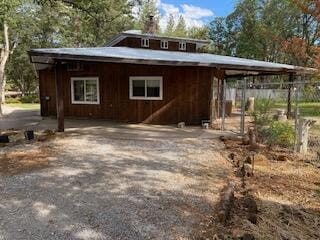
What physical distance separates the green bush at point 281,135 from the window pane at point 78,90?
30.1 feet

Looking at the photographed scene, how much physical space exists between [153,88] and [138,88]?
706mm

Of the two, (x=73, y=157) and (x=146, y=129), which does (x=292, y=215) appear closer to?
(x=73, y=157)

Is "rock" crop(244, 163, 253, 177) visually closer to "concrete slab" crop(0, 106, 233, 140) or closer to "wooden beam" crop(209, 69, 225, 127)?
"concrete slab" crop(0, 106, 233, 140)

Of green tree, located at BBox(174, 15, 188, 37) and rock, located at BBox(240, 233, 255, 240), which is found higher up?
green tree, located at BBox(174, 15, 188, 37)

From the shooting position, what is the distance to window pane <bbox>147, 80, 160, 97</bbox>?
42.3ft

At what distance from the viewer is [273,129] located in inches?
338

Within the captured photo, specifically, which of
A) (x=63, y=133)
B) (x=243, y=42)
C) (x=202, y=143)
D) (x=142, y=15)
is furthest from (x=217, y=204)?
(x=142, y=15)

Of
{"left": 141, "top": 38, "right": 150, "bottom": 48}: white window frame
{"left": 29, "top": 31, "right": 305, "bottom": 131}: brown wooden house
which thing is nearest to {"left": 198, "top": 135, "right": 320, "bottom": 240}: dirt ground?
{"left": 29, "top": 31, "right": 305, "bottom": 131}: brown wooden house

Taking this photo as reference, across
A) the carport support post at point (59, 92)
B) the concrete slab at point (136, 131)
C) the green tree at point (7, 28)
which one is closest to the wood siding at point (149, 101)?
the concrete slab at point (136, 131)

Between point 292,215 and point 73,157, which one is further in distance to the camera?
point 73,157

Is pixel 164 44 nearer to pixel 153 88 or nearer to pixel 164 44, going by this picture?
pixel 164 44

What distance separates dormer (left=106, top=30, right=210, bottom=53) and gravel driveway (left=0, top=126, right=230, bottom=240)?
10706 mm

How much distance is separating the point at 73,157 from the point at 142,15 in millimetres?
38751

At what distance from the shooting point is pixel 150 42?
1756cm
